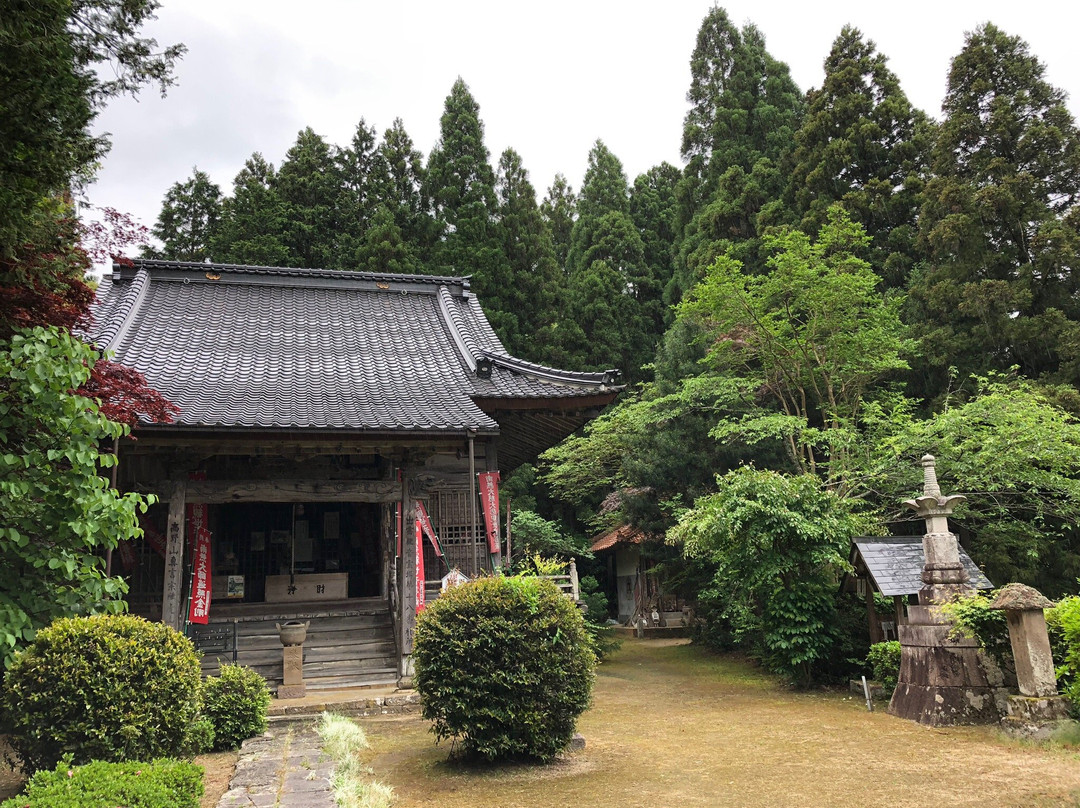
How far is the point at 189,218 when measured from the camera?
2948 centimetres

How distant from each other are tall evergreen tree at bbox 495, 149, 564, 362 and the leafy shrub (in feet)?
57.7

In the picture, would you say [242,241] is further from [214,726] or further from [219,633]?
[214,726]

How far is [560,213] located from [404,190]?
29.4ft

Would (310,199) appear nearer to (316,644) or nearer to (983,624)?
(316,644)

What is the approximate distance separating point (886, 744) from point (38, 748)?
7602mm

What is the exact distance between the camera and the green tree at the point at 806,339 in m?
14.9

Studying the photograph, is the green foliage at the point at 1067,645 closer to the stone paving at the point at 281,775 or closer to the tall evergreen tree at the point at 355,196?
the stone paving at the point at 281,775

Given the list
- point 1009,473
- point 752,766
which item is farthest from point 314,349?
point 1009,473

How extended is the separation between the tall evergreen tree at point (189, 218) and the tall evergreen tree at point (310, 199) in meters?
2.65

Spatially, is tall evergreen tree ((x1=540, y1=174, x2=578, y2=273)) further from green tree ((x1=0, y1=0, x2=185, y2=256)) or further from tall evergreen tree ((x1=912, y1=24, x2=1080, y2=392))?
green tree ((x1=0, y1=0, x2=185, y2=256))

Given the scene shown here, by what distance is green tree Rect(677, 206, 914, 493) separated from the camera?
14.9m

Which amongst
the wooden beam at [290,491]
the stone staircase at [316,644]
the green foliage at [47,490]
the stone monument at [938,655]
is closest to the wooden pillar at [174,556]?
the wooden beam at [290,491]

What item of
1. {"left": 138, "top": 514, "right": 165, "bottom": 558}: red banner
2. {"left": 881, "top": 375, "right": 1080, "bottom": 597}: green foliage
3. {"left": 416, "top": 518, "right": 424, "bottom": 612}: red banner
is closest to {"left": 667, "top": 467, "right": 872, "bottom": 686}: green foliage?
{"left": 881, "top": 375, "right": 1080, "bottom": 597}: green foliage

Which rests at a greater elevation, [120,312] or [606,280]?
[606,280]
